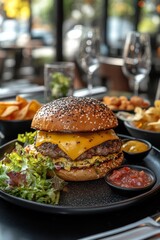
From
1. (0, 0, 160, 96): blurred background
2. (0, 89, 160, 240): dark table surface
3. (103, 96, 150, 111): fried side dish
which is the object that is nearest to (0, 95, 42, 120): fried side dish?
(103, 96, 150, 111): fried side dish

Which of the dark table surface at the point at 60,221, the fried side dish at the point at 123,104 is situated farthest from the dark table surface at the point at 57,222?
the fried side dish at the point at 123,104

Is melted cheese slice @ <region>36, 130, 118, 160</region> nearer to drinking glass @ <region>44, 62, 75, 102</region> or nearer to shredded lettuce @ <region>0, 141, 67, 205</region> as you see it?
shredded lettuce @ <region>0, 141, 67, 205</region>

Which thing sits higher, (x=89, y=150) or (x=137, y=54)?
(x=137, y=54)

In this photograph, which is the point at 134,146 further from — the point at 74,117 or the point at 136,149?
the point at 74,117

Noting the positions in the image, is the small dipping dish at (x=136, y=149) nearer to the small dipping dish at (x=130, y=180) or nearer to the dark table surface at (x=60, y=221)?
the small dipping dish at (x=130, y=180)

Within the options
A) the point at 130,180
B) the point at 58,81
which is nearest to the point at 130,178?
A: the point at 130,180

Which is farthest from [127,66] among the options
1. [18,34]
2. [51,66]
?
[18,34]

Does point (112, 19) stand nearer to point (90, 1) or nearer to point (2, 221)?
point (90, 1)

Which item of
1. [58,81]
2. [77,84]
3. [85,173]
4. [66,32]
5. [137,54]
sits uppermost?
[137,54]
